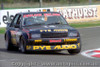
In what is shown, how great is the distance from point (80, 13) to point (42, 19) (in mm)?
17764

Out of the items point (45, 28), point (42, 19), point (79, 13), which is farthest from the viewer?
point (79, 13)

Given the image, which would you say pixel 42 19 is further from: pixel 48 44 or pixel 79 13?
pixel 79 13

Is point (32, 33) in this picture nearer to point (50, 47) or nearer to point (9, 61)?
point (50, 47)

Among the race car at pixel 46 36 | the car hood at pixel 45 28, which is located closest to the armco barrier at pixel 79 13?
the race car at pixel 46 36

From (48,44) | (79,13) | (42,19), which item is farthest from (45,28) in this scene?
(79,13)

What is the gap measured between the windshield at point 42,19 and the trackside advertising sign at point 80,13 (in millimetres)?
16147

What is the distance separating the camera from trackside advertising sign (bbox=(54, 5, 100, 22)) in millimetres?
28188

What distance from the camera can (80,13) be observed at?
1139 inches

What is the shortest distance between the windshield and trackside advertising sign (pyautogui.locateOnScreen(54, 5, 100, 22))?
1615 cm

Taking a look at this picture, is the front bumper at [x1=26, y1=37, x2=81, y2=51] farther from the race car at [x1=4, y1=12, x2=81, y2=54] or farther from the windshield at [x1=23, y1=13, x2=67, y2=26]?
the windshield at [x1=23, y1=13, x2=67, y2=26]

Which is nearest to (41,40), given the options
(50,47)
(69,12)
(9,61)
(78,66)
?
(50,47)

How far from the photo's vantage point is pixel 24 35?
413 inches

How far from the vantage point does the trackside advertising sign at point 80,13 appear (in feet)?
92.5

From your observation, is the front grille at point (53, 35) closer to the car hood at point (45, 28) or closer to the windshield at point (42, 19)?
the car hood at point (45, 28)
